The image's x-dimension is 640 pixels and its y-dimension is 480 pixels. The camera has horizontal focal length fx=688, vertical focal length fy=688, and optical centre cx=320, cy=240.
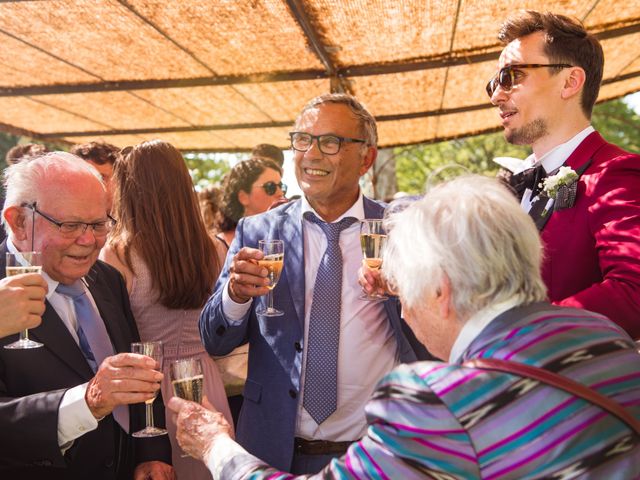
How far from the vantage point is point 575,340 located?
67.6 inches

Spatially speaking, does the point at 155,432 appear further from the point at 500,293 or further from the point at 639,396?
the point at 639,396

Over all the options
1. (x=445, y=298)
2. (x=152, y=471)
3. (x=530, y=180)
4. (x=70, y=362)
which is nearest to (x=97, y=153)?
(x=70, y=362)

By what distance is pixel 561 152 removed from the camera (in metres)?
2.93

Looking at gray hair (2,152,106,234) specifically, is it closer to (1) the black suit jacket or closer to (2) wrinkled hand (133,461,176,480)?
(1) the black suit jacket

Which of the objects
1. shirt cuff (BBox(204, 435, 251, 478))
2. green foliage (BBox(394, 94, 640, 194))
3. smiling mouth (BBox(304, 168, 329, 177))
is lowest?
shirt cuff (BBox(204, 435, 251, 478))

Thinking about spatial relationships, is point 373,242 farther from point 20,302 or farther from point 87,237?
point 20,302

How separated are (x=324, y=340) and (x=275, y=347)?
23 centimetres

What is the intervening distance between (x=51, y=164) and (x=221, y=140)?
5.86 metres

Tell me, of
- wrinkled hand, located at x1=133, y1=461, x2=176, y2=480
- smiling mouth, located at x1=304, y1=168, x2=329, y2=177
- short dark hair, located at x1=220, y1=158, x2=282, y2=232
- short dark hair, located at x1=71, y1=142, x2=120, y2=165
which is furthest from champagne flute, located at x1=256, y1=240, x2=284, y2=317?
short dark hair, located at x1=220, y1=158, x2=282, y2=232

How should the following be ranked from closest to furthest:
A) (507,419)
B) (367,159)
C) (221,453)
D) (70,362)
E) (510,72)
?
(507,419) → (221,453) → (70,362) → (510,72) → (367,159)

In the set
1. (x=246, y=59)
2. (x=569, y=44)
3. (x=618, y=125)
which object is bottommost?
(x=569, y=44)

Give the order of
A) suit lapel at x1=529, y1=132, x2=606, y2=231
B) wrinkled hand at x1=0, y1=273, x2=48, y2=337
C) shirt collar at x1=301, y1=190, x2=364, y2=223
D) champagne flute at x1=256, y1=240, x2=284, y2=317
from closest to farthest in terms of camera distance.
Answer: wrinkled hand at x1=0, y1=273, x2=48, y2=337 → suit lapel at x1=529, y1=132, x2=606, y2=231 → champagne flute at x1=256, y1=240, x2=284, y2=317 → shirt collar at x1=301, y1=190, x2=364, y2=223

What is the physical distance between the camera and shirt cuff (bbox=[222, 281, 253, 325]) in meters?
3.06

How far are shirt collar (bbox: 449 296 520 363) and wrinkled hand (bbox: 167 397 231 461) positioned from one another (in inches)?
34.2
